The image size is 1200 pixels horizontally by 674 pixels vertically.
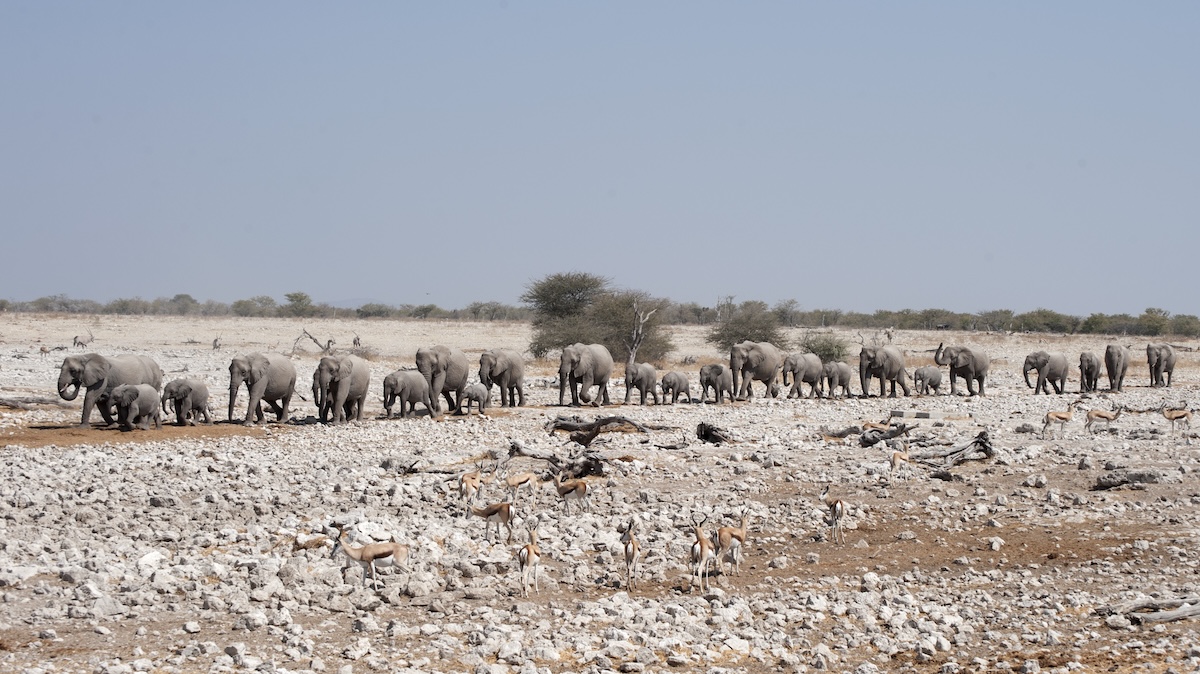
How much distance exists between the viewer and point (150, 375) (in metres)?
24.0

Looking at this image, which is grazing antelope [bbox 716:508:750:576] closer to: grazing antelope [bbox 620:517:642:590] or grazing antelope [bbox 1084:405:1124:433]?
grazing antelope [bbox 620:517:642:590]

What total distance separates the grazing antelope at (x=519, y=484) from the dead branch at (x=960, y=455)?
574 centimetres

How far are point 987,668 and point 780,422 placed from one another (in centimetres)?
1615

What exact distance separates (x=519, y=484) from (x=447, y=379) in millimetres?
13761

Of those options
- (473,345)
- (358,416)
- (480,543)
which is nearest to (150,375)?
(358,416)

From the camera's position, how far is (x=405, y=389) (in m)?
25.3

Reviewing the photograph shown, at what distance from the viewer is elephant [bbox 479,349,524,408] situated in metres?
28.6

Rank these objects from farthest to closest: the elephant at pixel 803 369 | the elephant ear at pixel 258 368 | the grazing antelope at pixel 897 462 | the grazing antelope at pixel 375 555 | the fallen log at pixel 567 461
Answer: the elephant at pixel 803 369 → the elephant ear at pixel 258 368 → the grazing antelope at pixel 897 462 → the fallen log at pixel 567 461 → the grazing antelope at pixel 375 555

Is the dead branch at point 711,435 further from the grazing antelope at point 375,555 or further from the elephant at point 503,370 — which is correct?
the grazing antelope at point 375,555

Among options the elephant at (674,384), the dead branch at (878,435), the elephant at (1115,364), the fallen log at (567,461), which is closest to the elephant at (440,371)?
the elephant at (674,384)

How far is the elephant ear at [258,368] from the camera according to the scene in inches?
944

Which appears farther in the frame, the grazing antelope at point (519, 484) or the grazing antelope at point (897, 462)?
the grazing antelope at point (897, 462)

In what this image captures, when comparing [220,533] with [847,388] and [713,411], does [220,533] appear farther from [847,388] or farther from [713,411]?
[847,388]

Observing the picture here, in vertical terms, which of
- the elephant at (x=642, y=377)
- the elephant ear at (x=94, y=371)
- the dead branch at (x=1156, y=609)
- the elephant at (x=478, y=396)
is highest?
the elephant ear at (x=94, y=371)
